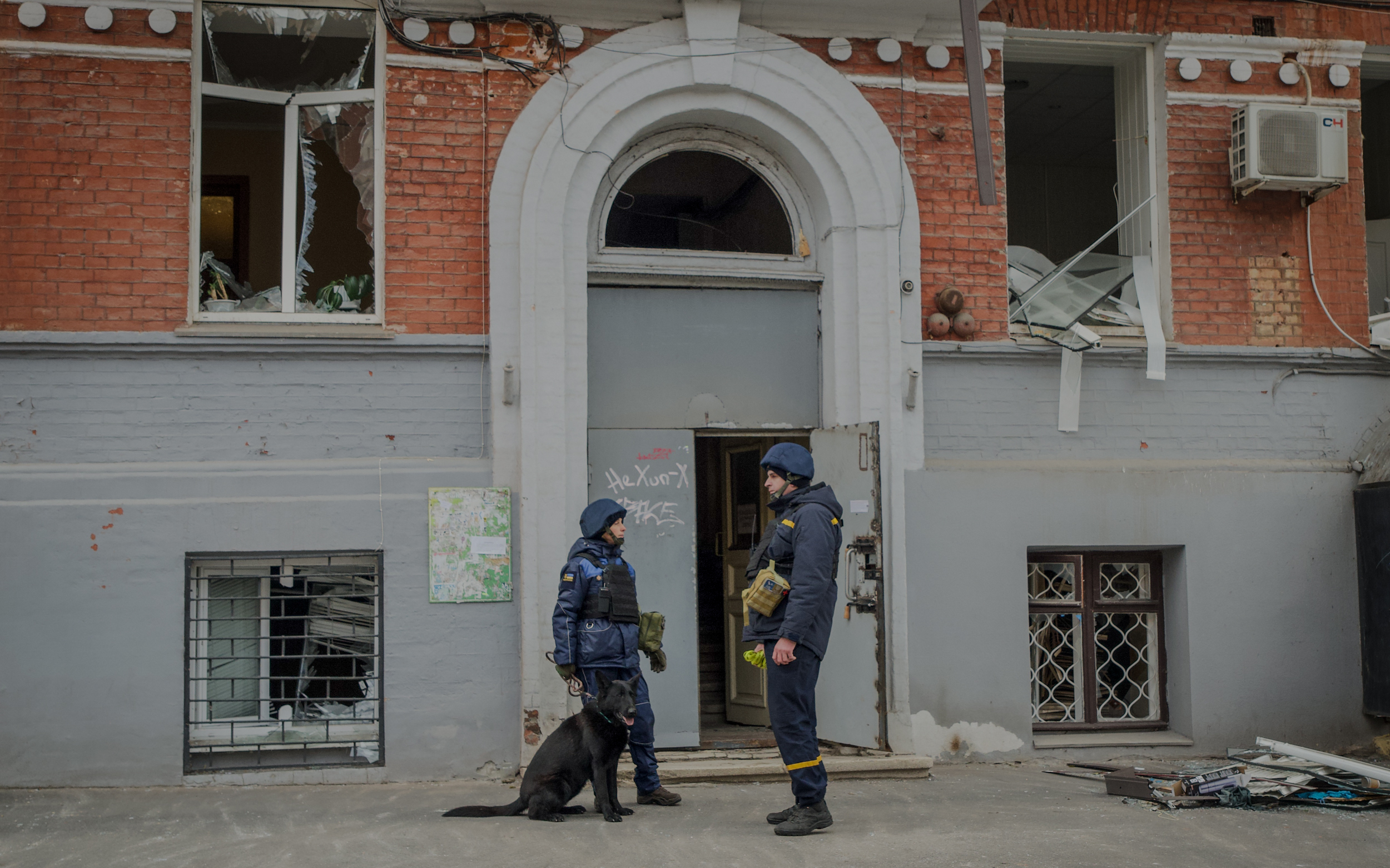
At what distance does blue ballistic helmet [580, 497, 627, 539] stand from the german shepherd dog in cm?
82

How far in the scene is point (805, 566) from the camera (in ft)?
19.2

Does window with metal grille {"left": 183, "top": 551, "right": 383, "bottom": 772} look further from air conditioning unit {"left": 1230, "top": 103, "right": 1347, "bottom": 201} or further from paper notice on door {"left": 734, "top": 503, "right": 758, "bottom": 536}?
air conditioning unit {"left": 1230, "top": 103, "right": 1347, "bottom": 201}

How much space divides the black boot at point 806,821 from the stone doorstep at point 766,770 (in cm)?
147

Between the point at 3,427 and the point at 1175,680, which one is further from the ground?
the point at 3,427

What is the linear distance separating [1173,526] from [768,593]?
4011mm

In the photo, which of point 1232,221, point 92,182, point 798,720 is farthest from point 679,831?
point 1232,221

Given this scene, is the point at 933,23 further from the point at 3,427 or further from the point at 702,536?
the point at 3,427

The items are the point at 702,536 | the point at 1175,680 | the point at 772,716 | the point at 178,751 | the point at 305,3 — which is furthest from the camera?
A: the point at 702,536

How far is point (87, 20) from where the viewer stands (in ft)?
24.8

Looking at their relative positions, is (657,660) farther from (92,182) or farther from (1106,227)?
(1106,227)

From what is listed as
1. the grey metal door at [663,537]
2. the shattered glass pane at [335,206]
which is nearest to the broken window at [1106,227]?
the grey metal door at [663,537]

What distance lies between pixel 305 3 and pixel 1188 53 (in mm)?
6392

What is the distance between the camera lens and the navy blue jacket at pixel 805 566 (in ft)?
19.1

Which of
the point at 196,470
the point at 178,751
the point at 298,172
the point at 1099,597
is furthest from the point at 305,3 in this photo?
the point at 1099,597
